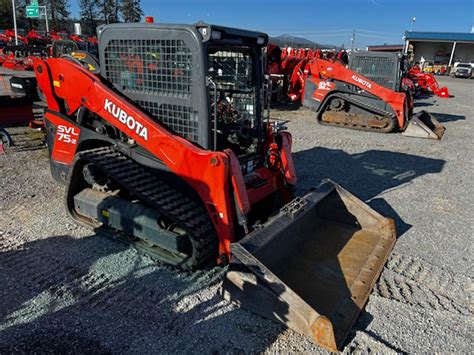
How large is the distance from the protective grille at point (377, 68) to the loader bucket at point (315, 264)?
8.31 meters

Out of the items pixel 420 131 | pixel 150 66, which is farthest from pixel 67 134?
pixel 420 131

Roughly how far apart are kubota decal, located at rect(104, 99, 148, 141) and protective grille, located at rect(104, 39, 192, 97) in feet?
0.78

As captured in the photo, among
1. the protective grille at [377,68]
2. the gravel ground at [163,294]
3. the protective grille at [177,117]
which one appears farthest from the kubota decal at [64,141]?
the protective grille at [377,68]

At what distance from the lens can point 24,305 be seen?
3180mm

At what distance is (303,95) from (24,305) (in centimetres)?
1056

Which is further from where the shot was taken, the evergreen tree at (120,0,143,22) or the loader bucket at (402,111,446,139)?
the evergreen tree at (120,0,143,22)

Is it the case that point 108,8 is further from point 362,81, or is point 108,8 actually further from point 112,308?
point 112,308

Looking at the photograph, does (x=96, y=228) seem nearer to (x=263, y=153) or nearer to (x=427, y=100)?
(x=263, y=153)

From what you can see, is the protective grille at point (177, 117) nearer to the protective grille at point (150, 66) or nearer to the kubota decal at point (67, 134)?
the protective grille at point (150, 66)

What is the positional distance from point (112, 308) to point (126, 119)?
176 centimetres

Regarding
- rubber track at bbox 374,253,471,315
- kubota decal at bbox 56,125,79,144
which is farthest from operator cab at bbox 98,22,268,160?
rubber track at bbox 374,253,471,315

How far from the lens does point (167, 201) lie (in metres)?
3.59

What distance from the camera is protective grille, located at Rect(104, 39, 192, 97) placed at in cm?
353

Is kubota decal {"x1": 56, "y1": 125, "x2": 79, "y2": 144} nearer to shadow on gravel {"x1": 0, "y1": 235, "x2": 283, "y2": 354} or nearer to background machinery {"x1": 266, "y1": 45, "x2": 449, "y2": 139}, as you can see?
shadow on gravel {"x1": 0, "y1": 235, "x2": 283, "y2": 354}
